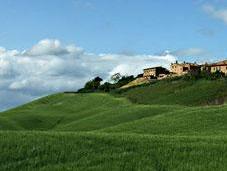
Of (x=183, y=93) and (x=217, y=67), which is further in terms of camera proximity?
(x=217, y=67)

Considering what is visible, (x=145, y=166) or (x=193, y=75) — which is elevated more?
(x=193, y=75)

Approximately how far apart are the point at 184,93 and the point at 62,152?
301 feet

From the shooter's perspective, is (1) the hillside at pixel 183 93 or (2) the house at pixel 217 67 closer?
(1) the hillside at pixel 183 93

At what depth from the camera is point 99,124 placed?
63.2 metres

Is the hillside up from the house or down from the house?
down

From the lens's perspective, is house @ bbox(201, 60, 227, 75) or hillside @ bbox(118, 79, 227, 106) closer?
hillside @ bbox(118, 79, 227, 106)

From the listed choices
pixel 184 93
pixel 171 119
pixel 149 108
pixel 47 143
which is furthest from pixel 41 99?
pixel 47 143

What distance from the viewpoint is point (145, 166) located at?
804 inches

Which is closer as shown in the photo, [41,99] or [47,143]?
[47,143]

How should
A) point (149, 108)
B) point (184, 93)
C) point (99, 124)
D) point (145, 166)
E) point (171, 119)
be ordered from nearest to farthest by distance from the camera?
1. point (145, 166)
2. point (171, 119)
3. point (99, 124)
4. point (149, 108)
5. point (184, 93)

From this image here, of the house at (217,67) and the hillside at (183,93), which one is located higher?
the house at (217,67)

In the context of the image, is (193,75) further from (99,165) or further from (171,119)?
(99,165)

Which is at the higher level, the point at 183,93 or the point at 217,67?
the point at 217,67

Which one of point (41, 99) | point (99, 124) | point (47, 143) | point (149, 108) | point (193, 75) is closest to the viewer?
point (47, 143)
